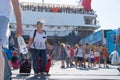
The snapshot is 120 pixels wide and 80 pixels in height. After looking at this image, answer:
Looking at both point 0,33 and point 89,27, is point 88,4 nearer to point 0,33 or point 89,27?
point 89,27


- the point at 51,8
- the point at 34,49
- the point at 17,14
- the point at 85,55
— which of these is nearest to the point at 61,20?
the point at 51,8

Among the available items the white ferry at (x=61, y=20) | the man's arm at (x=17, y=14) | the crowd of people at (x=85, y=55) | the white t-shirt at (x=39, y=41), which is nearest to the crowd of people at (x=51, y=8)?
the white ferry at (x=61, y=20)

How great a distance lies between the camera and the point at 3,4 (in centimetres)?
341

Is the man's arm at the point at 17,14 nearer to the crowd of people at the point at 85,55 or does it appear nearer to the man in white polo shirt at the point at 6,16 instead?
the man in white polo shirt at the point at 6,16

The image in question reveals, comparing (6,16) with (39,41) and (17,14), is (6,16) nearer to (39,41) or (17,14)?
(17,14)

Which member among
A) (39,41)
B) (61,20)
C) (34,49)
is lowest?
(61,20)

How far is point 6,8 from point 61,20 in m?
47.3

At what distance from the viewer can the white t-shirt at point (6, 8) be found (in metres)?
3.37

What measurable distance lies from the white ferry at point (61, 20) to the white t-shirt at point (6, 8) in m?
42.0

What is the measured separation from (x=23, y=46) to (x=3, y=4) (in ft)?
11.6

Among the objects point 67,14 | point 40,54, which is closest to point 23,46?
point 40,54

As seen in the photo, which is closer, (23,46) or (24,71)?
(23,46)

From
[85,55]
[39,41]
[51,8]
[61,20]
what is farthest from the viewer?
[51,8]

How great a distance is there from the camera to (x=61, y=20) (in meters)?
50.7
